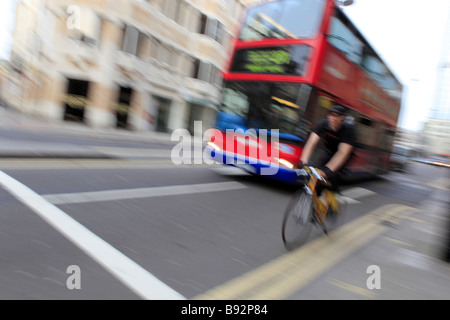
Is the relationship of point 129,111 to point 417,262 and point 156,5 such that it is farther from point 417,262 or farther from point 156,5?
point 417,262

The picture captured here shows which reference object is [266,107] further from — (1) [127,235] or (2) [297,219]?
(1) [127,235]

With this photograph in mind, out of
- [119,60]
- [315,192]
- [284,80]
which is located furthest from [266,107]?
[119,60]

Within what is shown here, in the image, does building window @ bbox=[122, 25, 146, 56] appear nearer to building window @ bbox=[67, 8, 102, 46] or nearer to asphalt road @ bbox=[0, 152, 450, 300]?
building window @ bbox=[67, 8, 102, 46]

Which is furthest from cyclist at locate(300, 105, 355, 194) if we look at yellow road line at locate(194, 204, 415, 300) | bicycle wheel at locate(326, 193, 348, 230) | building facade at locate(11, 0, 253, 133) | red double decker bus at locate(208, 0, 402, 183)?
building facade at locate(11, 0, 253, 133)

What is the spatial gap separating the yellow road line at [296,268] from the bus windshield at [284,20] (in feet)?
14.4

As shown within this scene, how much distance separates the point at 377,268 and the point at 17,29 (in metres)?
32.5

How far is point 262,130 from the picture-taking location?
7785 mm

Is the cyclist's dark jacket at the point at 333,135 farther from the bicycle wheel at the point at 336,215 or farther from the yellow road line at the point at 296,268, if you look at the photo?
the yellow road line at the point at 296,268

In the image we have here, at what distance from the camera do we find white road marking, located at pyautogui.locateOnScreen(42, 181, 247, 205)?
470cm

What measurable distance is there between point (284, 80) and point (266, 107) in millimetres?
717

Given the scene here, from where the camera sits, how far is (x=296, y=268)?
357cm

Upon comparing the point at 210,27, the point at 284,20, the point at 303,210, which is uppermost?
the point at 210,27

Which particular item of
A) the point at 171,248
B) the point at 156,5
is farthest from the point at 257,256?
the point at 156,5

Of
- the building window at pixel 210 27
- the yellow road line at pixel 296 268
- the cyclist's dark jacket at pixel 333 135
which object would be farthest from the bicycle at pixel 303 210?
the building window at pixel 210 27
